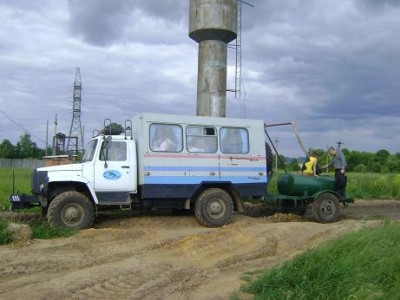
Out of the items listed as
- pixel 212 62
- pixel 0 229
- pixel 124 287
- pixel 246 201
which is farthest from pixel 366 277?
pixel 212 62

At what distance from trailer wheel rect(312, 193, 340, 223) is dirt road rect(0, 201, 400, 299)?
302 centimetres

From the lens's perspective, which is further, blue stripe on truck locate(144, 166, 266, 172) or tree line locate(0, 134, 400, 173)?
tree line locate(0, 134, 400, 173)

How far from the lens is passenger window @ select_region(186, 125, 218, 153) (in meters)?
13.9

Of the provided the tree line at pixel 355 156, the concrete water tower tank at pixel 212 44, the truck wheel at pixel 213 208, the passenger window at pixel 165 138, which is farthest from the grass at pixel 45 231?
the tree line at pixel 355 156

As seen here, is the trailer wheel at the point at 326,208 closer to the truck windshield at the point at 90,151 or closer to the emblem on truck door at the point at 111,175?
the emblem on truck door at the point at 111,175

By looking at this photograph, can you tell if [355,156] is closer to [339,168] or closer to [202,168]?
[339,168]

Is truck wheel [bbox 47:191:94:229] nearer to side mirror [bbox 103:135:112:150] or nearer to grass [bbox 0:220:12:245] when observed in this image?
side mirror [bbox 103:135:112:150]

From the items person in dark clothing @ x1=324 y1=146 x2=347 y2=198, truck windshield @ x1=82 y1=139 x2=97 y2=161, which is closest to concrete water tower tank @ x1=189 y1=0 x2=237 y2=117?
person in dark clothing @ x1=324 y1=146 x2=347 y2=198

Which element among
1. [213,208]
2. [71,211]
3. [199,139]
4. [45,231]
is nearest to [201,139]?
[199,139]

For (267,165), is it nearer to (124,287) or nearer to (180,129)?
(180,129)

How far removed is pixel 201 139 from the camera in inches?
553

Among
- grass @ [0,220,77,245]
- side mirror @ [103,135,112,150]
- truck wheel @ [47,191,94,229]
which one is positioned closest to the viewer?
grass @ [0,220,77,245]

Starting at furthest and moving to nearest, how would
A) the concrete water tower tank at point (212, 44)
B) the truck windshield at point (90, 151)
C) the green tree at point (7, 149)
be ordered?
the green tree at point (7, 149) < the concrete water tower tank at point (212, 44) < the truck windshield at point (90, 151)

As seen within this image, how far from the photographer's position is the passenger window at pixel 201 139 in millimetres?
13914
